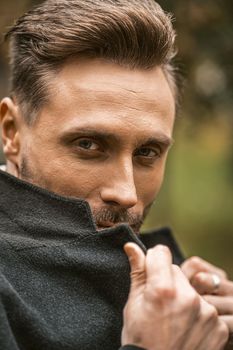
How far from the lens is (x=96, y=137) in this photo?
2.64 m

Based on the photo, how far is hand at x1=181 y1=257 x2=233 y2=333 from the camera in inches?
111

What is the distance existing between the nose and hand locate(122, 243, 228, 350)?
0.39m

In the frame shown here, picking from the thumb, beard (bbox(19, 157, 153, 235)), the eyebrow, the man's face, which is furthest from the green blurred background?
the thumb

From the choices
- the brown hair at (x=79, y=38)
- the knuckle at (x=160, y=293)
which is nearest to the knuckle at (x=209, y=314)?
the knuckle at (x=160, y=293)

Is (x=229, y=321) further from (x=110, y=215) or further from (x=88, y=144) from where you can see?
(x=88, y=144)

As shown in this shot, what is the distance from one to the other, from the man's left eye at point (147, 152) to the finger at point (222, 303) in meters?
0.64

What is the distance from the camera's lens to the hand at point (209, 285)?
282 cm

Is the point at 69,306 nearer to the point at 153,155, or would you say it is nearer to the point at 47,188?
the point at 47,188

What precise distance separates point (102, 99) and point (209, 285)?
96 centimetres

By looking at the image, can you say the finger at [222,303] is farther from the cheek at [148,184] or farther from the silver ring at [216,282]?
the cheek at [148,184]

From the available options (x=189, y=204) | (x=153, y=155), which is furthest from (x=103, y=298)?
(x=189, y=204)

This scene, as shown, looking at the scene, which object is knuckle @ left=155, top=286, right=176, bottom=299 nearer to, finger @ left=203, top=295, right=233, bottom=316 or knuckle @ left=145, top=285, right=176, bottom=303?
knuckle @ left=145, top=285, right=176, bottom=303

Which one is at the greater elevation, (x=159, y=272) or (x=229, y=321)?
(x=159, y=272)

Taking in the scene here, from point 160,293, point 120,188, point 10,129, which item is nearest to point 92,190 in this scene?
point 120,188
